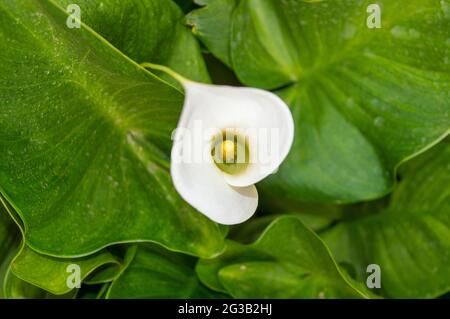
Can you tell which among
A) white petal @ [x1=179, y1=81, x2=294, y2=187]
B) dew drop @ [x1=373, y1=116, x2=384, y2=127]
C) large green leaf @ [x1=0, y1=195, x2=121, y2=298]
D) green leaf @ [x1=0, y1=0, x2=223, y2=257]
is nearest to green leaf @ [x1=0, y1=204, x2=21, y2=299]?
large green leaf @ [x1=0, y1=195, x2=121, y2=298]

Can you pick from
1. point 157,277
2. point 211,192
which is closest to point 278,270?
point 157,277

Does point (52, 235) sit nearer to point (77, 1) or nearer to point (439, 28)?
point (77, 1)

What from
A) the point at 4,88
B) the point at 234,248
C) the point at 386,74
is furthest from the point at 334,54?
the point at 4,88

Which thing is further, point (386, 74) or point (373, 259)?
point (373, 259)

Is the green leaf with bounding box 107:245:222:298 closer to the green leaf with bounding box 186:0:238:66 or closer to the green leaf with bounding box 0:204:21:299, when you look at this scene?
the green leaf with bounding box 0:204:21:299

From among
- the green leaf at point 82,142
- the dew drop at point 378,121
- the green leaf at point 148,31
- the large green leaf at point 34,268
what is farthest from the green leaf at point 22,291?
the dew drop at point 378,121

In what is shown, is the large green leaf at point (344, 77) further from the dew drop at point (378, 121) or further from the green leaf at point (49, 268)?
the green leaf at point (49, 268)
